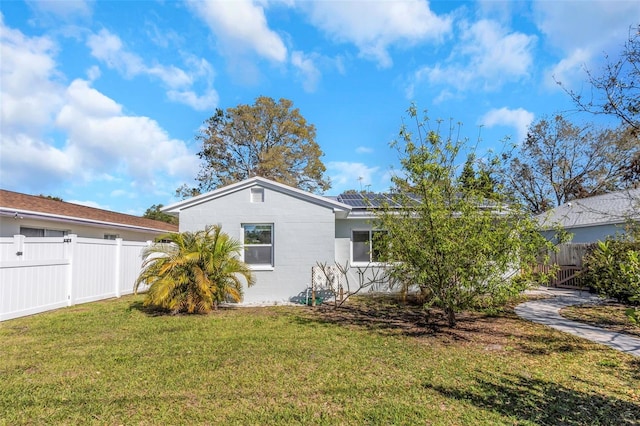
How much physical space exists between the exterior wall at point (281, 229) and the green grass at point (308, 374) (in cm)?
306

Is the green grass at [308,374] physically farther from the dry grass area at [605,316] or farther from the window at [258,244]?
the window at [258,244]

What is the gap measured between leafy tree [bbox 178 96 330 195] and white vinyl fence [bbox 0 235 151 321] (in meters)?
19.5

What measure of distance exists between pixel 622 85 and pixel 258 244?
10495 mm

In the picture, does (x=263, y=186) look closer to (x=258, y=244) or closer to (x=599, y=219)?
(x=258, y=244)

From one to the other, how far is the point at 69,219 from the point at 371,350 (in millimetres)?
12151

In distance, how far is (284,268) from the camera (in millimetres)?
11102

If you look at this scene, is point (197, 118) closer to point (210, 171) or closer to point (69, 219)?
point (210, 171)

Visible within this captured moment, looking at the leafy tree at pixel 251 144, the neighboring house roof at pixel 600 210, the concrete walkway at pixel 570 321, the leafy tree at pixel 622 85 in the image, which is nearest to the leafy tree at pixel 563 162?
the neighboring house roof at pixel 600 210

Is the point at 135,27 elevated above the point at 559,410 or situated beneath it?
elevated above

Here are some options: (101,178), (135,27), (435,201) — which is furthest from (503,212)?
(101,178)

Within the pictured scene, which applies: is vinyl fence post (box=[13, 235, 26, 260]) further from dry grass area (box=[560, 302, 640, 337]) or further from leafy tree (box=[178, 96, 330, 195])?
leafy tree (box=[178, 96, 330, 195])

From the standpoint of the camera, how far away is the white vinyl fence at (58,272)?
807 cm

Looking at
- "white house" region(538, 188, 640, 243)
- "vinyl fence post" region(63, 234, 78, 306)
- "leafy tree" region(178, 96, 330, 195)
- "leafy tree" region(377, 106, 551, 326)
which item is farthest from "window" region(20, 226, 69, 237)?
"white house" region(538, 188, 640, 243)

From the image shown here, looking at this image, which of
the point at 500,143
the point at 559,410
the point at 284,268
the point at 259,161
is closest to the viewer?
the point at 559,410
